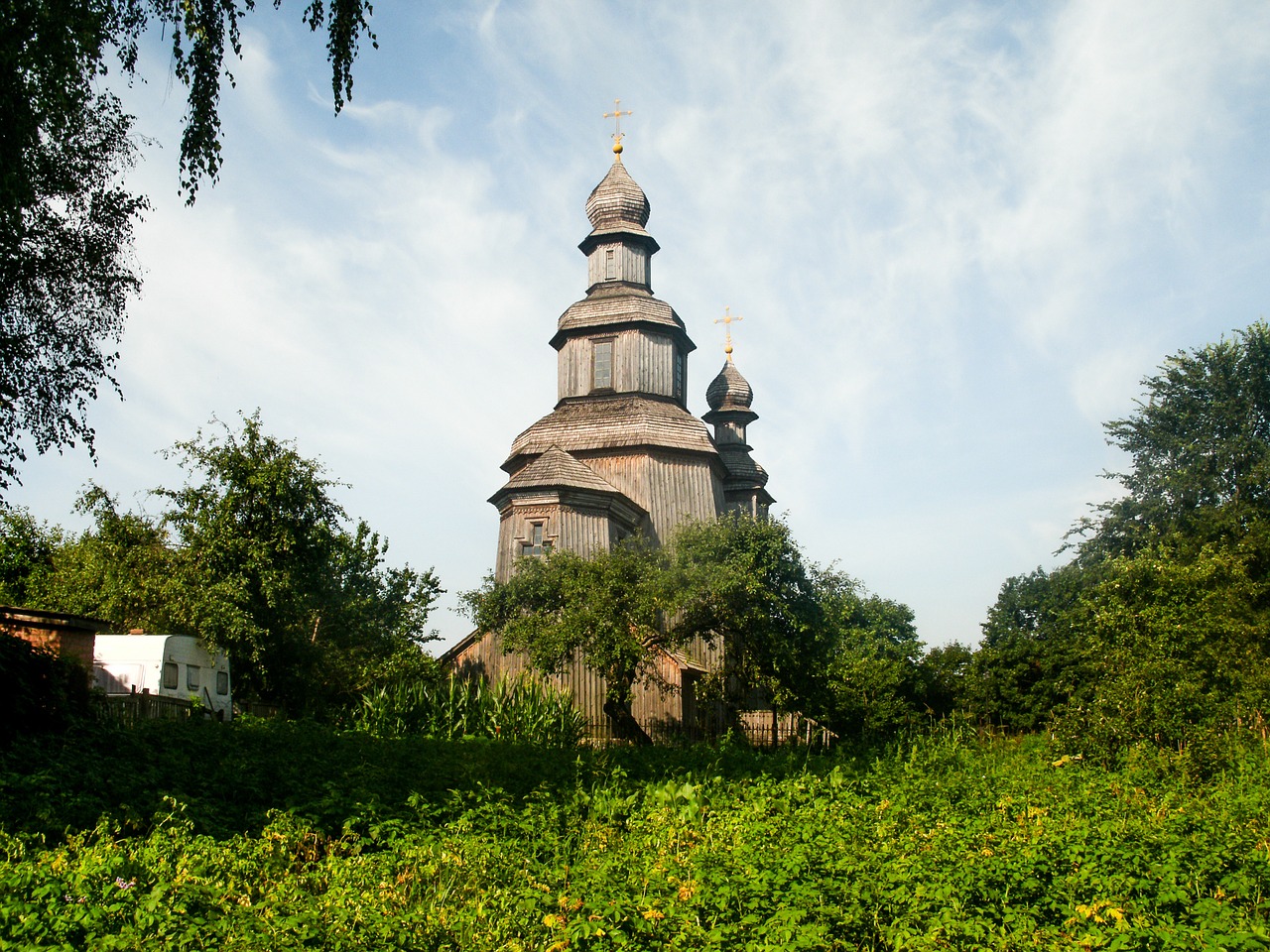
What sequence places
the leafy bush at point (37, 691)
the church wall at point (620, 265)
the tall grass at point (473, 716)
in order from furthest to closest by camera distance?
the church wall at point (620, 265) < the tall grass at point (473, 716) < the leafy bush at point (37, 691)

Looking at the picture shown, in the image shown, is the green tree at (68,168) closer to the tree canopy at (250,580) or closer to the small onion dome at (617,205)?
the tree canopy at (250,580)

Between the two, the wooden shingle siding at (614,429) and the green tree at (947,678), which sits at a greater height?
the wooden shingle siding at (614,429)

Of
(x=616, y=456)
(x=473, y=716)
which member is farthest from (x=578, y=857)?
(x=616, y=456)

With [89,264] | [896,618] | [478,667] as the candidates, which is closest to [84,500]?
[478,667]

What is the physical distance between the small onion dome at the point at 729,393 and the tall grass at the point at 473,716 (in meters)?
24.6

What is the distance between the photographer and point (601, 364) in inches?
1430

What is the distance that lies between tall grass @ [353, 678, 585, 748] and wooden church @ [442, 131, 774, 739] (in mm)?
3622

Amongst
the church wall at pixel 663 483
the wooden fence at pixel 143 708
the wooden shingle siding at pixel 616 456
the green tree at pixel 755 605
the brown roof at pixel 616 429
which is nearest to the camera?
the wooden fence at pixel 143 708

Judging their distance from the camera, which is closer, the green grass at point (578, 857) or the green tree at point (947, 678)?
the green grass at point (578, 857)

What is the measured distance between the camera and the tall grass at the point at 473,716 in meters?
22.0

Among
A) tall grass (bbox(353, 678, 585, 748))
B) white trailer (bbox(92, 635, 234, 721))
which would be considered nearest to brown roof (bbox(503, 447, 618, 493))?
tall grass (bbox(353, 678, 585, 748))

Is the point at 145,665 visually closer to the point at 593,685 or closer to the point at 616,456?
the point at 593,685

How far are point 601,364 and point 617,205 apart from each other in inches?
243

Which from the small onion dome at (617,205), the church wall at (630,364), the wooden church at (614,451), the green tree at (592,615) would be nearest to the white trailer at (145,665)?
the green tree at (592,615)
